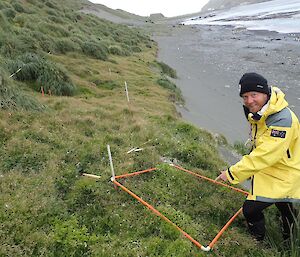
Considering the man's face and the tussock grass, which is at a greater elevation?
the man's face

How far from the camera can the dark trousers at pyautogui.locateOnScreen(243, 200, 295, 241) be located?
16.8 feet

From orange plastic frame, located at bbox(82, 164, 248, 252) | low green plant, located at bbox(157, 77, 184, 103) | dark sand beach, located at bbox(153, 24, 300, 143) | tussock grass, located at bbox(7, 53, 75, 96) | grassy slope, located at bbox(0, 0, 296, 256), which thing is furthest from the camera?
low green plant, located at bbox(157, 77, 184, 103)

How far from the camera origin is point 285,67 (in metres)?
23.5

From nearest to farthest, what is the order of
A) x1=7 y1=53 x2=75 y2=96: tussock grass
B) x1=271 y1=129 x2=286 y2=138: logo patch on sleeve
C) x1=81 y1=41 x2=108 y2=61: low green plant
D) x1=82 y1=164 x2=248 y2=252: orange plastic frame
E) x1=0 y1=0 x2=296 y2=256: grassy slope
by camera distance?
x1=271 y1=129 x2=286 y2=138: logo patch on sleeve, x1=0 y1=0 x2=296 y2=256: grassy slope, x1=82 y1=164 x2=248 y2=252: orange plastic frame, x1=7 y1=53 x2=75 y2=96: tussock grass, x1=81 y1=41 x2=108 y2=61: low green plant

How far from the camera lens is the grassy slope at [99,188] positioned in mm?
4926

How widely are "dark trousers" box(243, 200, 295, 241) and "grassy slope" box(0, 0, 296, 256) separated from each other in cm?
23

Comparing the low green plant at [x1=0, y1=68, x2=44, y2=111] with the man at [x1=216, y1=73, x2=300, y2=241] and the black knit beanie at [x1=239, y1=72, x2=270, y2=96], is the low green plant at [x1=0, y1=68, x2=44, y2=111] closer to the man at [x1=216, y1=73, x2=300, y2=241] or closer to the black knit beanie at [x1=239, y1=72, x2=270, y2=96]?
the man at [x1=216, y1=73, x2=300, y2=241]

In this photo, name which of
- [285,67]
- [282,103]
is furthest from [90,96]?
[285,67]

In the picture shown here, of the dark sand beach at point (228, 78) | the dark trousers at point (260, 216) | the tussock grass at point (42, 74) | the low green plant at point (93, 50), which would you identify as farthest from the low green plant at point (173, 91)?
the dark trousers at point (260, 216)

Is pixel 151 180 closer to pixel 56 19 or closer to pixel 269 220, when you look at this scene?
pixel 269 220

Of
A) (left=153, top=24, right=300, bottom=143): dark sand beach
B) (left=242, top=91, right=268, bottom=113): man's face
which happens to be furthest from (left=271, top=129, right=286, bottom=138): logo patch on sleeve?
(left=153, top=24, right=300, bottom=143): dark sand beach

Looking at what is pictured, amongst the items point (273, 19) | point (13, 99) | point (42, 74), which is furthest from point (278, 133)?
point (273, 19)

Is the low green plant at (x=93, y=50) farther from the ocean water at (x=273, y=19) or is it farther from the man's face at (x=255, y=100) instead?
the ocean water at (x=273, y=19)

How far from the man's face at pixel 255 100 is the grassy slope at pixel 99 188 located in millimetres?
2222
